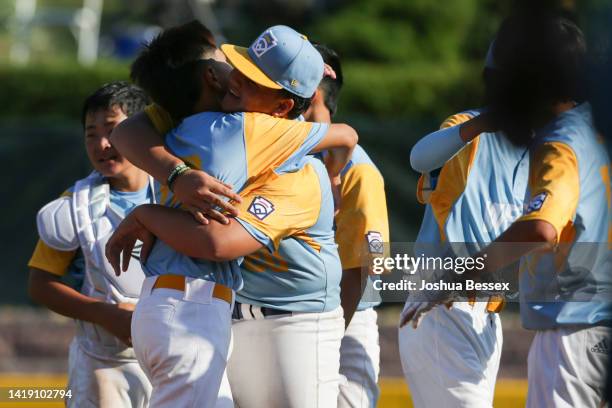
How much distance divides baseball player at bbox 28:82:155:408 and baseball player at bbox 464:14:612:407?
161cm

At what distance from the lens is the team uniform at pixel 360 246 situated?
14.7 ft

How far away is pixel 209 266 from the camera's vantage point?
3523 mm

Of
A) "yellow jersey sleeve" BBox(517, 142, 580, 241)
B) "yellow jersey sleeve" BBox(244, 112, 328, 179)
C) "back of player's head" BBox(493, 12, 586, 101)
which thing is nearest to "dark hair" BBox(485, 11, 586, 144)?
"back of player's head" BBox(493, 12, 586, 101)

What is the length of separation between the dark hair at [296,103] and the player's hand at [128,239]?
635 millimetres

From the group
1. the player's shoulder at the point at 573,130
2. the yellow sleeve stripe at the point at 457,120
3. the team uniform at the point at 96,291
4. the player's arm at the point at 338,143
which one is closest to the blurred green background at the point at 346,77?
the yellow sleeve stripe at the point at 457,120

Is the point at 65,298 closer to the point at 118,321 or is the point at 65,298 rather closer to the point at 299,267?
the point at 118,321

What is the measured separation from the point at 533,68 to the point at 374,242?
2.00 meters

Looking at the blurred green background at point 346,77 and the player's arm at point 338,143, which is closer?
the player's arm at point 338,143

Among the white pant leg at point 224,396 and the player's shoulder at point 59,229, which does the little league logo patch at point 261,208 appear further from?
the player's shoulder at point 59,229

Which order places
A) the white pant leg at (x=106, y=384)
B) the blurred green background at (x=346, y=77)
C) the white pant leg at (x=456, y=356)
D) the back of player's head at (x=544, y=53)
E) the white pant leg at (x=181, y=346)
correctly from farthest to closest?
the blurred green background at (x=346, y=77), the white pant leg at (x=106, y=384), the white pant leg at (x=456, y=356), the white pant leg at (x=181, y=346), the back of player's head at (x=544, y=53)

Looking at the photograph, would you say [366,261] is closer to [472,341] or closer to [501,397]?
[472,341]

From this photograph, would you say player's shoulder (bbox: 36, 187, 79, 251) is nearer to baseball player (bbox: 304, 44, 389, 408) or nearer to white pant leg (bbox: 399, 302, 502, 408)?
baseball player (bbox: 304, 44, 389, 408)

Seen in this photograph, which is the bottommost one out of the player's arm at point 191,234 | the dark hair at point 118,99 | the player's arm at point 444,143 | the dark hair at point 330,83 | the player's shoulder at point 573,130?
the player's arm at point 191,234

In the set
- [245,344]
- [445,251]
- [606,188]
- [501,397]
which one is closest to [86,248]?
[245,344]
